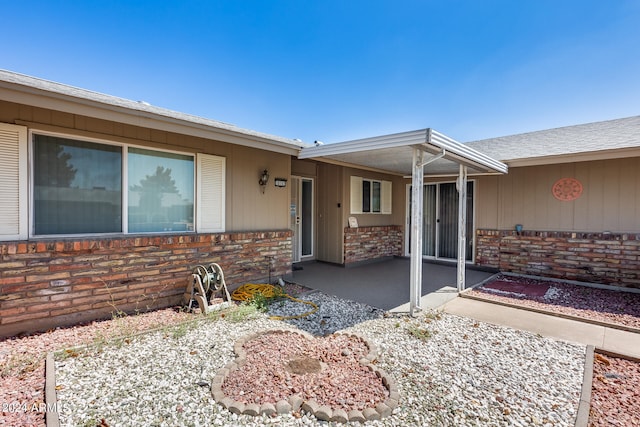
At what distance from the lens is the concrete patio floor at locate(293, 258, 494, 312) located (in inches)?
203

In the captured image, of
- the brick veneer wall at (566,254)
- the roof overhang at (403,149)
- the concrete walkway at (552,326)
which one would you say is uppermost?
the roof overhang at (403,149)

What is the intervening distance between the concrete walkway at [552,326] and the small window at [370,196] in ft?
12.7

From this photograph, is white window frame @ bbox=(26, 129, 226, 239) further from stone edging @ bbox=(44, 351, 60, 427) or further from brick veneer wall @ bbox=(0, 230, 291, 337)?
stone edging @ bbox=(44, 351, 60, 427)

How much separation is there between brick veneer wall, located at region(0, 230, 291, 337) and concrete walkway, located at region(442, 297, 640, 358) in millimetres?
4092

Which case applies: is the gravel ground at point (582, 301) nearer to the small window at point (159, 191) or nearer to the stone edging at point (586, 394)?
the stone edging at point (586, 394)

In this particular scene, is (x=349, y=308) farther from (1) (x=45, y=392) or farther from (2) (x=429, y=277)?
(1) (x=45, y=392)

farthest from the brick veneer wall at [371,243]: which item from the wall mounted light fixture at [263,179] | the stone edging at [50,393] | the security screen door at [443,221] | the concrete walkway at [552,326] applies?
the stone edging at [50,393]

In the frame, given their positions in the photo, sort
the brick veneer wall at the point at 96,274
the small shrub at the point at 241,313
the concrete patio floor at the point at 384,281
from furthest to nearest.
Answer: the concrete patio floor at the point at 384,281 < the small shrub at the point at 241,313 < the brick veneer wall at the point at 96,274

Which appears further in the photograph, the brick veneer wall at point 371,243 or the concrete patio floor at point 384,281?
the brick veneer wall at point 371,243

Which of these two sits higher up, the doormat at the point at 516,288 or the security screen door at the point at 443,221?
the security screen door at the point at 443,221

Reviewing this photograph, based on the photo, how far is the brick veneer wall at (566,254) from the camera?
586 centimetres

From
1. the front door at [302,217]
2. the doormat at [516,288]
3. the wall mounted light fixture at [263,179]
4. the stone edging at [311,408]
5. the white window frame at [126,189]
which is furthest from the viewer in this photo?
the front door at [302,217]

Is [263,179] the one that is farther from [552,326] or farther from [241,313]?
[552,326]

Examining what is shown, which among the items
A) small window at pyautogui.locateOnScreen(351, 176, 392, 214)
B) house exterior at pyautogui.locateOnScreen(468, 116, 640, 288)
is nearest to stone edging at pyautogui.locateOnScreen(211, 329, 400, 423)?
small window at pyautogui.locateOnScreen(351, 176, 392, 214)
